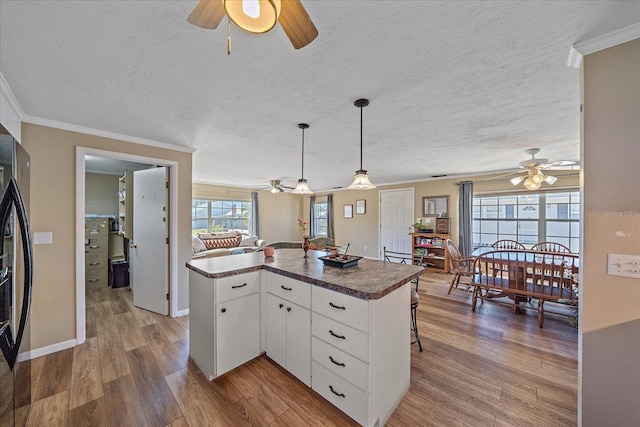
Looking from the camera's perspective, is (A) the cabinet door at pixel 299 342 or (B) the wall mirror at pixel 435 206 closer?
(A) the cabinet door at pixel 299 342

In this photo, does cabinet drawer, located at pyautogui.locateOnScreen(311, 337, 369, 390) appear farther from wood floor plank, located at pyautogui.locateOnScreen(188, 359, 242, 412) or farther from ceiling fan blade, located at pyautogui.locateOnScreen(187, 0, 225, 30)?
ceiling fan blade, located at pyautogui.locateOnScreen(187, 0, 225, 30)

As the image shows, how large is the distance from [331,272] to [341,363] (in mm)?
619

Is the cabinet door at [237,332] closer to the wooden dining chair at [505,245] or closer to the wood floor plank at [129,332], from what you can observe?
the wood floor plank at [129,332]

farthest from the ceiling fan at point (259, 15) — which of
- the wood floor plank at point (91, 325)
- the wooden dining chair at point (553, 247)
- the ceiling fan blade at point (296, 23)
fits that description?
the wooden dining chair at point (553, 247)

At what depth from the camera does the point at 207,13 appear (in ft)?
3.02

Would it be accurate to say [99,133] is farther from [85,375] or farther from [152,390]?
[152,390]

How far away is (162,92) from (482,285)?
13.5 feet

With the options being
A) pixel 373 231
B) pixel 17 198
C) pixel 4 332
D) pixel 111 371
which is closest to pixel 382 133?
pixel 17 198

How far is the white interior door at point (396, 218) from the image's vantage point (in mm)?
6598

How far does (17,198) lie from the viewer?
1.33 metres

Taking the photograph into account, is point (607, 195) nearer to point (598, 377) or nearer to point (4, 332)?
point (598, 377)

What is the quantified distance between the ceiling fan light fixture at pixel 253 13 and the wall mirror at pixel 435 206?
19.9 feet

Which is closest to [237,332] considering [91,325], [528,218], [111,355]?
[111,355]

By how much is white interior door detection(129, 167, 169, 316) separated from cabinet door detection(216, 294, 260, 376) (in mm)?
1725
